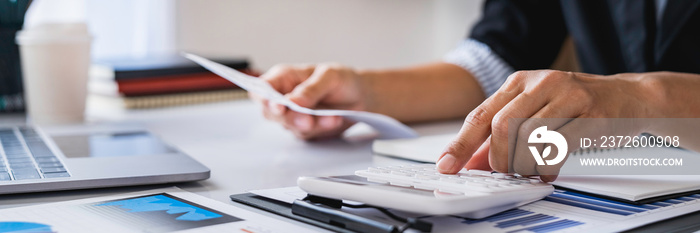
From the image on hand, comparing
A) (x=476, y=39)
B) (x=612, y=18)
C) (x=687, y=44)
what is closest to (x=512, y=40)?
(x=476, y=39)

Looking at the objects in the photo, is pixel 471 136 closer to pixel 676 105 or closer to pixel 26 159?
pixel 676 105

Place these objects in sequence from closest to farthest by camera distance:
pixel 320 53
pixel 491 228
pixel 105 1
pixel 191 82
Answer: pixel 491 228 → pixel 191 82 → pixel 105 1 → pixel 320 53

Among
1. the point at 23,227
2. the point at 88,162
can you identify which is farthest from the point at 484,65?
the point at 23,227

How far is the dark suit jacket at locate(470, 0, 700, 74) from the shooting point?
1109 millimetres

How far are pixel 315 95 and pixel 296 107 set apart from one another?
13cm

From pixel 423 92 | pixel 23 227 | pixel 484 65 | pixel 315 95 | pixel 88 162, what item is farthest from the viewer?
pixel 484 65

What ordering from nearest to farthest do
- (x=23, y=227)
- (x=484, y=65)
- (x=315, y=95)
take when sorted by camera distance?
(x=23, y=227) → (x=315, y=95) → (x=484, y=65)

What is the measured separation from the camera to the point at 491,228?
47 centimetres

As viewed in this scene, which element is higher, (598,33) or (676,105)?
(598,33)

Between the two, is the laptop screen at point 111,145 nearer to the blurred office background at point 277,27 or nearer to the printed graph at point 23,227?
the printed graph at point 23,227

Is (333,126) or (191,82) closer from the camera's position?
(333,126)

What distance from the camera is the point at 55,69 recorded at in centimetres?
105

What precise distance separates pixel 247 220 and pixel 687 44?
88 cm

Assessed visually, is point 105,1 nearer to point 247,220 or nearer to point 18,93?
point 18,93
